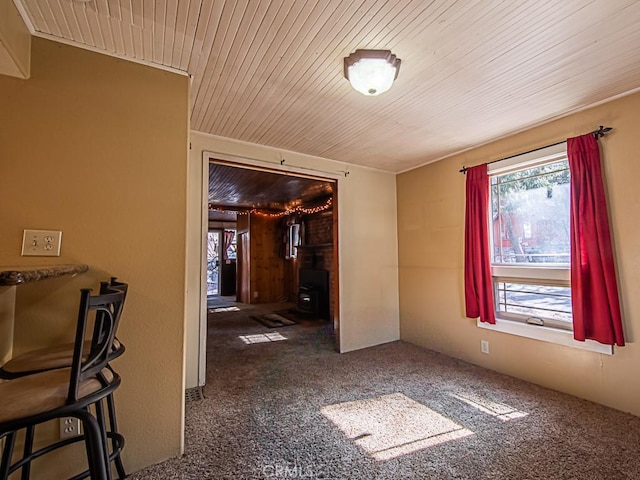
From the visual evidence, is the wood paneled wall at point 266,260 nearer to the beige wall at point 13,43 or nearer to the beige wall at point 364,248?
the beige wall at point 364,248

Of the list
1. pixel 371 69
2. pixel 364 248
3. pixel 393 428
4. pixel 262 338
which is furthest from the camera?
pixel 262 338

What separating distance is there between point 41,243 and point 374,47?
6.55 feet

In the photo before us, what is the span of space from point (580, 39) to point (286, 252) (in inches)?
255

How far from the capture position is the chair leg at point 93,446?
2.92 ft

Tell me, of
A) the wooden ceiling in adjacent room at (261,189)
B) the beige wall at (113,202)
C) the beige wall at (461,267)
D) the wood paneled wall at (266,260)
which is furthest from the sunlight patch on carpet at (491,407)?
the wood paneled wall at (266,260)

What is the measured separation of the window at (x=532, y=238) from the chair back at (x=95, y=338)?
10.1 ft

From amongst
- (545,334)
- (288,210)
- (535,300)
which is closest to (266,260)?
(288,210)

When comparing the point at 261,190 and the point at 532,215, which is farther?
the point at 261,190

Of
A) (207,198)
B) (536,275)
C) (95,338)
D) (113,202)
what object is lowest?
(95,338)

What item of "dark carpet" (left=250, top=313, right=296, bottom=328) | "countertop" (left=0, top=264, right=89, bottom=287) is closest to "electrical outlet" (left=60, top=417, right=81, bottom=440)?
"countertop" (left=0, top=264, right=89, bottom=287)

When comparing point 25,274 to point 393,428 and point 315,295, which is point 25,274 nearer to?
point 393,428

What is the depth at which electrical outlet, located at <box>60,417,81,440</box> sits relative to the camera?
143cm

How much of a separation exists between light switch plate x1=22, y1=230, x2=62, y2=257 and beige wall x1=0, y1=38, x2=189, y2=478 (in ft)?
0.08

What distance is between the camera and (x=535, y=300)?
2.71 metres
